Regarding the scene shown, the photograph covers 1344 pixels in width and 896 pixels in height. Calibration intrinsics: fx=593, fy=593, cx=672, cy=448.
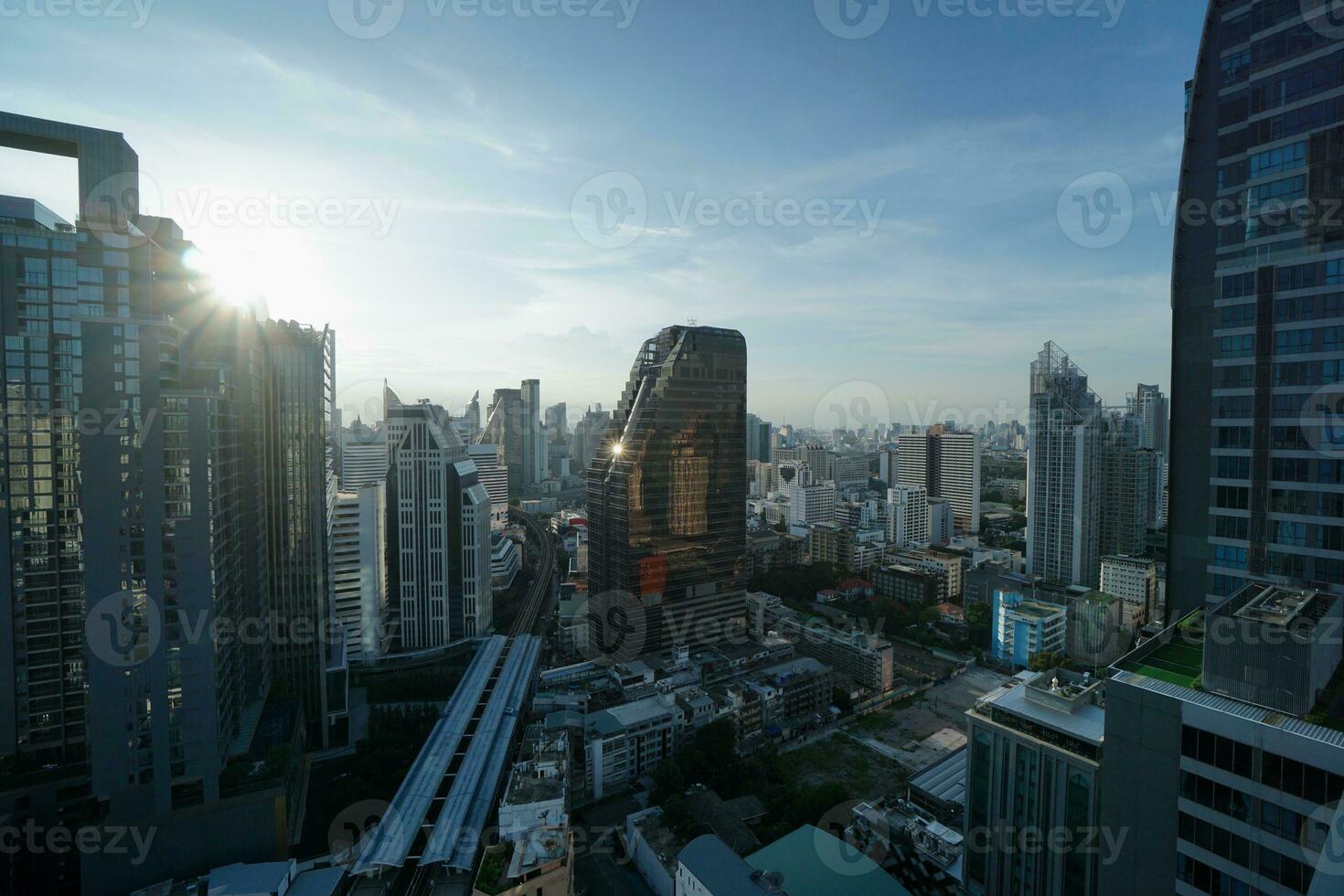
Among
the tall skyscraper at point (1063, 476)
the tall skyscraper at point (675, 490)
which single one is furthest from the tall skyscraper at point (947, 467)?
the tall skyscraper at point (675, 490)

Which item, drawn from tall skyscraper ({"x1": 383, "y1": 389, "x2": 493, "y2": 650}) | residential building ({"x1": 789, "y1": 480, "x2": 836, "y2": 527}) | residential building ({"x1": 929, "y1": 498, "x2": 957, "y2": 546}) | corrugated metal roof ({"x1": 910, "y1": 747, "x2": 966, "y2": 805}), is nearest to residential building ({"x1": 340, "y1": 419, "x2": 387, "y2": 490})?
tall skyscraper ({"x1": 383, "y1": 389, "x2": 493, "y2": 650})

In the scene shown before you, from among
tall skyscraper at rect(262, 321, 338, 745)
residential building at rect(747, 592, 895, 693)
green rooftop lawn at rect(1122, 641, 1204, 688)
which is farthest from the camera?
residential building at rect(747, 592, 895, 693)

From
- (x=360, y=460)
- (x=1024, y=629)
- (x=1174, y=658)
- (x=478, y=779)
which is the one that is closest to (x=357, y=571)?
(x=478, y=779)

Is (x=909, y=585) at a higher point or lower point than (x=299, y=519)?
lower

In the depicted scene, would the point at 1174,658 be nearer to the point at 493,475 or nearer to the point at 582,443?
the point at 493,475

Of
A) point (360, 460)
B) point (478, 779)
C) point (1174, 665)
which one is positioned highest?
point (360, 460)

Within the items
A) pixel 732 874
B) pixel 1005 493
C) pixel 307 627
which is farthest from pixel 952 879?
pixel 1005 493

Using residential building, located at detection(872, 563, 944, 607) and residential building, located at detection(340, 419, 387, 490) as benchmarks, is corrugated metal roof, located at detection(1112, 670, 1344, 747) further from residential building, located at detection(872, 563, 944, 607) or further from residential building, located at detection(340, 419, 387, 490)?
residential building, located at detection(340, 419, 387, 490)
